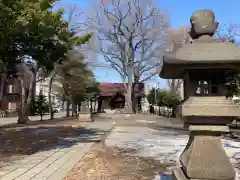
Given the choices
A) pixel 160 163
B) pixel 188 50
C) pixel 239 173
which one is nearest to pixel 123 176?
pixel 160 163

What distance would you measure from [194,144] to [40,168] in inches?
179

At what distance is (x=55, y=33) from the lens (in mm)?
10227

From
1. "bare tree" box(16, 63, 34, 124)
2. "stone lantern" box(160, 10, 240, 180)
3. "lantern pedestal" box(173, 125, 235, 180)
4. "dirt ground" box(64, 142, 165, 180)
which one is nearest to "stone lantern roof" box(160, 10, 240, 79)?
"stone lantern" box(160, 10, 240, 180)

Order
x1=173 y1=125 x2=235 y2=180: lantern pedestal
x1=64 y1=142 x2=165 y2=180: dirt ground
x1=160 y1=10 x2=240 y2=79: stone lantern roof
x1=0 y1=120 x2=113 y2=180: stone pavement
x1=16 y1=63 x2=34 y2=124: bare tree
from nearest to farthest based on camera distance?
x1=160 y1=10 x2=240 y2=79: stone lantern roof, x1=173 y1=125 x2=235 y2=180: lantern pedestal, x1=0 y1=120 x2=113 y2=180: stone pavement, x1=64 y1=142 x2=165 y2=180: dirt ground, x1=16 y1=63 x2=34 y2=124: bare tree

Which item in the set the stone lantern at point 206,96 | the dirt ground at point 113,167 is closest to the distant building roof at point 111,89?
the dirt ground at point 113,167

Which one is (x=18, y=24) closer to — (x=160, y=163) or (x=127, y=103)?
(x=160, y=163)

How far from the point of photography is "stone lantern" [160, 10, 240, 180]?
14.6ft

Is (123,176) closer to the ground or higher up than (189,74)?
closer to the ground

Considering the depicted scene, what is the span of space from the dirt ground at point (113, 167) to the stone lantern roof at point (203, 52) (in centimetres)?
359

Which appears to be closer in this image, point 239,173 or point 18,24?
point 239,173

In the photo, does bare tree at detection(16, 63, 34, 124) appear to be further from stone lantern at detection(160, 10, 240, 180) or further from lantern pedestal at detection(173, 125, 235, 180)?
lantern pedestal at detection(173, 125, 235, 180)

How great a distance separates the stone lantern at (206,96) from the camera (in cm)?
444

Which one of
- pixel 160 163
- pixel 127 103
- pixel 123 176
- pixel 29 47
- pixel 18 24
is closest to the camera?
pixel 123 176

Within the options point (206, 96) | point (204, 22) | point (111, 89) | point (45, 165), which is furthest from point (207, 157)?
point (111, 89)
